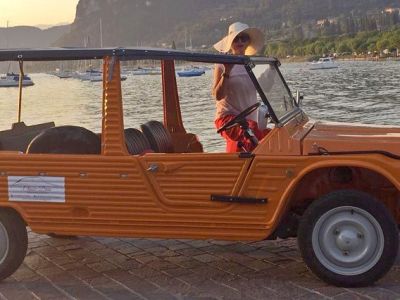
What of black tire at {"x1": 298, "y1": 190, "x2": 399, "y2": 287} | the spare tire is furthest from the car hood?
the spare tire

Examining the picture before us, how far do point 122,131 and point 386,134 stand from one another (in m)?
2.13

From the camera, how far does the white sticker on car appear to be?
5.14 m

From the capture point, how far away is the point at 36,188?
17.0 feet

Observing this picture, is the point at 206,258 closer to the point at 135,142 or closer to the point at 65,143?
the point at 135,142

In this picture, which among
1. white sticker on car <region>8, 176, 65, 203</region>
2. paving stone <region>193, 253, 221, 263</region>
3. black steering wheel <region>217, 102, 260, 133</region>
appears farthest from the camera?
paving stone <region>193, 253, 221, 263</region>

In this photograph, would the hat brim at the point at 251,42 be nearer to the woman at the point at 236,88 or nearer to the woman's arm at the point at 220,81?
the woman at the point at 236,88

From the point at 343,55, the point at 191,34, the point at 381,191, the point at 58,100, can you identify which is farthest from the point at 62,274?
the point at 343,55

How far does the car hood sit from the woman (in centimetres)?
49

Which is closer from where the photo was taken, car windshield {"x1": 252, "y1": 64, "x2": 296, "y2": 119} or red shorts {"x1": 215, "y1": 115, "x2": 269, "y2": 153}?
red shorts {"x1": 215, "y1": 115, "x2": 269, "y2": 153}

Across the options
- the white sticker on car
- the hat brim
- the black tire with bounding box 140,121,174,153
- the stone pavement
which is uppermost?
the hat brim

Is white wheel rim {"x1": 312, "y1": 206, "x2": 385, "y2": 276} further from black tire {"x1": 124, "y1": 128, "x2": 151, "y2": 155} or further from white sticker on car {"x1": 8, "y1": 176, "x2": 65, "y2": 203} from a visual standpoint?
white sticker on car {"x1": 8, "y1": 176, "x2": 65, "y2": 203}

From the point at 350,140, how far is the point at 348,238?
74cm

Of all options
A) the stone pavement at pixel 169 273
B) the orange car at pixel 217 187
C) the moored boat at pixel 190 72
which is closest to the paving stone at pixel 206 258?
the stone pavement at pixel 169 273

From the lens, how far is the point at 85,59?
17.6 feet
